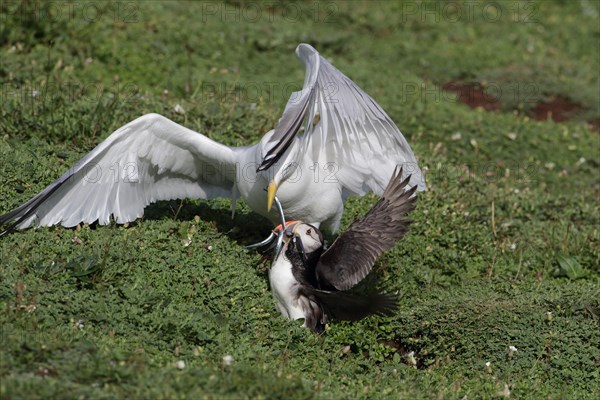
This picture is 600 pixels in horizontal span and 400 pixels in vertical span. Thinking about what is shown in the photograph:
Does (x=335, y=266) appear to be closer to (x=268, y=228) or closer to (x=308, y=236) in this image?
(x=308, y=236)

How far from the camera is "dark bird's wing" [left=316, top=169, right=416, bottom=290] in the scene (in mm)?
6164

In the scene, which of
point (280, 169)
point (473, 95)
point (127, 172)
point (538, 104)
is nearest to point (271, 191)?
point (280, 169)

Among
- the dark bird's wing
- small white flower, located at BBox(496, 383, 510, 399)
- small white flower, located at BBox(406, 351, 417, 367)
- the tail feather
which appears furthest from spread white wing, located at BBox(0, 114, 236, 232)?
small white flower, located at BBox(496, 383, 510, 399)

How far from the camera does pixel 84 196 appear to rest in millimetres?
6672

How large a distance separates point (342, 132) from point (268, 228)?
3.81 feet

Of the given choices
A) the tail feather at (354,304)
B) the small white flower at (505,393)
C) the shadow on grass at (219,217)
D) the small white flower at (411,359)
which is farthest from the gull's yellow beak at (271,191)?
the small white flower at (505,393)

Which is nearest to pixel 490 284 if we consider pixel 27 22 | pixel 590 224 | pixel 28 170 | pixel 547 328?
pixel 547 328

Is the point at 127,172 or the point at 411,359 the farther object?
the point at 127,172

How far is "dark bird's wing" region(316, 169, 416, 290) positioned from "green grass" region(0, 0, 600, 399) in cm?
36

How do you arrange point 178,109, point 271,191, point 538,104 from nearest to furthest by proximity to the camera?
1. point 271,191
2. point 178,109
3. point 538,104

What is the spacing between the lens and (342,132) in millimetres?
6598

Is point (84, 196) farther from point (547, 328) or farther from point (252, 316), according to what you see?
point (547, 328)

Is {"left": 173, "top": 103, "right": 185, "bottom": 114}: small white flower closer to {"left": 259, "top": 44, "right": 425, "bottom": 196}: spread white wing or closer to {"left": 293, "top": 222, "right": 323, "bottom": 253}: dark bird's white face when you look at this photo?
{"left": 259, "top": 44, "right": 425, "bottom": 196}: spread white wing

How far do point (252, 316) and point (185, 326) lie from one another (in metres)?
0.61
